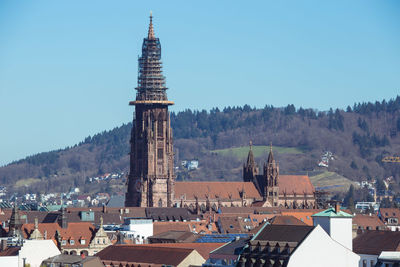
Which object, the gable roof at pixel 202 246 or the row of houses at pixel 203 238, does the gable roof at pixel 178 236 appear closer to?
the row of houses at pixel 203 238

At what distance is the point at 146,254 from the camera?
398ft

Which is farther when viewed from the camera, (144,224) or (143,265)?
(144,224)

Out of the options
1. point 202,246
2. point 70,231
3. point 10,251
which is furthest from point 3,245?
point 202,246

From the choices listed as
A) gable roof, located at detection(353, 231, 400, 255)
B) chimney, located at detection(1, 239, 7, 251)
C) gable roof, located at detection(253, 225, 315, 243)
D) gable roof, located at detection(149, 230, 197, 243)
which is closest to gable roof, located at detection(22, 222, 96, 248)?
gable roof, located at detection(149, 230, 197, 243)

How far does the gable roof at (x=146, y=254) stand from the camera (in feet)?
379

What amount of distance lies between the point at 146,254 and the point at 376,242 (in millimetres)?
23526

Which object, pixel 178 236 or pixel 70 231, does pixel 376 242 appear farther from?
pixel 70 231

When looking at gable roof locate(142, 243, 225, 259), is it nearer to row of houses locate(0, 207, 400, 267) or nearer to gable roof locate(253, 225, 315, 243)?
row of houses locate(0, 207, 400, 267)

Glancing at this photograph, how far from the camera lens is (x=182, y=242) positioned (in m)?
137

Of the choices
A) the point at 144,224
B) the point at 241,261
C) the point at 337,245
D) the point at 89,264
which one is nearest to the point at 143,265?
the point at 89,264

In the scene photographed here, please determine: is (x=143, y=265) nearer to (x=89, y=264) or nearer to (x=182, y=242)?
(x=89, y=264)

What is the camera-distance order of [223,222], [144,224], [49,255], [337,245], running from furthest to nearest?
[223,222] → [144,224] → [49,255] → [337,245]

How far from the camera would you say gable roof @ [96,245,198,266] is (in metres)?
115

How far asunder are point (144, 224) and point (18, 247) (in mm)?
37188
